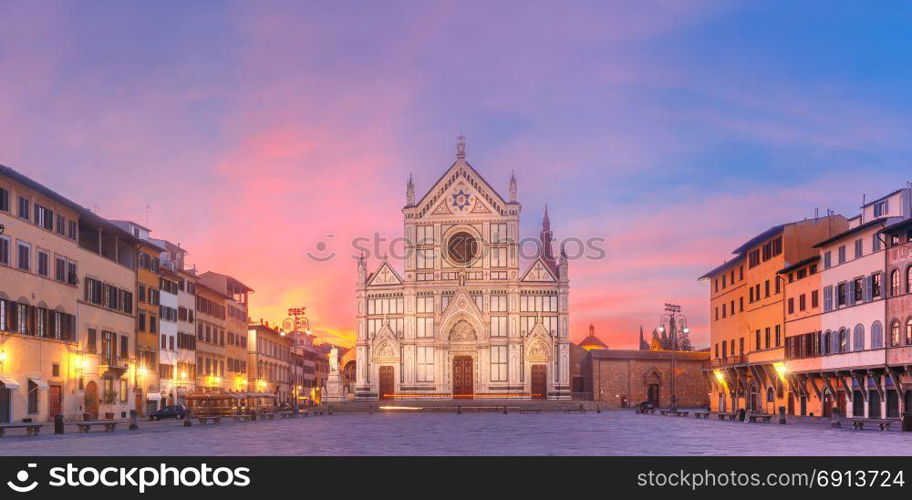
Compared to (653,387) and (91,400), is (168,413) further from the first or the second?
(653,387)

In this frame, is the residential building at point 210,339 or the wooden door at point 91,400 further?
the residential building at point 210,339

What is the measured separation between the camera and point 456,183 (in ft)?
334

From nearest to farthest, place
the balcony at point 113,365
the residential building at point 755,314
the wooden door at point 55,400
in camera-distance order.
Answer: the wooden door at point 55,400, the balcony at point 113,365, the residential building at point 755,314

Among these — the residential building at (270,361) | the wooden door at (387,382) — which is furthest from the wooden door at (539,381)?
the residential building at (270,361)

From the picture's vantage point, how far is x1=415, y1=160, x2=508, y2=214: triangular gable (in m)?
101

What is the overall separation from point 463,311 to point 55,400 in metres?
48.3

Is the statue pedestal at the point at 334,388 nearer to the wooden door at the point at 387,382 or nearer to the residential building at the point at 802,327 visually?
the wooden door at the point at 387,382

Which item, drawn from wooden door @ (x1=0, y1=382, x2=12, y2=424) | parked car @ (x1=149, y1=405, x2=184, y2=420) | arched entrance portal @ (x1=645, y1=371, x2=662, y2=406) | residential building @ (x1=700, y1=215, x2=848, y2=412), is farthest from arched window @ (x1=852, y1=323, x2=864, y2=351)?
arched entrance portal @ (x1=645, y1=371, x2=662, y2=406)

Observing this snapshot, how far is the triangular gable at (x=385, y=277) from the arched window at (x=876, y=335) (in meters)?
51.8

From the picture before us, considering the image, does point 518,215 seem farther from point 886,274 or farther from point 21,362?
point 21,362

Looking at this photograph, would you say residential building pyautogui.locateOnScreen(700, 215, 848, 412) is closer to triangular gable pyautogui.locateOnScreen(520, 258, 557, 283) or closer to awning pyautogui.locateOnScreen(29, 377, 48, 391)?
triangular gable pyautogui.locateOnScreen(520, 258, 557, 283)

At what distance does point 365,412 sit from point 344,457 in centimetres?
6151

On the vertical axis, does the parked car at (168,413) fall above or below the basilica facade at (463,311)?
below

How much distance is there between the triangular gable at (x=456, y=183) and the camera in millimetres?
101250
